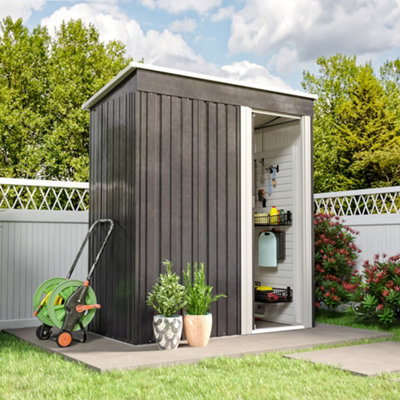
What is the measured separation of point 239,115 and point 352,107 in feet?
45.5

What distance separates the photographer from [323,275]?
24.7 feet

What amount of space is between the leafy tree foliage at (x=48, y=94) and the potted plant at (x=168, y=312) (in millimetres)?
10357

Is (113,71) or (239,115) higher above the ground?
(113,71)

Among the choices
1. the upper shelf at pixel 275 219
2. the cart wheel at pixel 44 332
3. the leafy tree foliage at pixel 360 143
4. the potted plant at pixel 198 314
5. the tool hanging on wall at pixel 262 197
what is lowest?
the cart wheel at pixel 44 332

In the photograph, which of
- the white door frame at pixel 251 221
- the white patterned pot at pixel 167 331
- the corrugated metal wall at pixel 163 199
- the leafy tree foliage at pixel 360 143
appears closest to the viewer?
the white patterned pot at pixel 167 331

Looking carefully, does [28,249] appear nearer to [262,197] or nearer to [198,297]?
[198,297]

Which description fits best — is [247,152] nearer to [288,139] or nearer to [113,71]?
[288,139]

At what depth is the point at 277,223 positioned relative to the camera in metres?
6.90

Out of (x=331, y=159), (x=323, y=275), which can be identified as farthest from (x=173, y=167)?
(x=331, y=159)

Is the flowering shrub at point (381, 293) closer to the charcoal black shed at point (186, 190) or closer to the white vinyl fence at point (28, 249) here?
the charcoal black shed at point (186, 190)

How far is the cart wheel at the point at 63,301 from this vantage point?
5262 millimetres

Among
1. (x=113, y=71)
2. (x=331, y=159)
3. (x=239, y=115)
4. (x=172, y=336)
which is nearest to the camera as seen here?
(x=172, y=336)

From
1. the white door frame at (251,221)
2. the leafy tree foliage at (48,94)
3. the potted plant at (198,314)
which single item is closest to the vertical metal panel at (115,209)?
the potted plant at (198,314)

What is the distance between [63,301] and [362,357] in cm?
283
